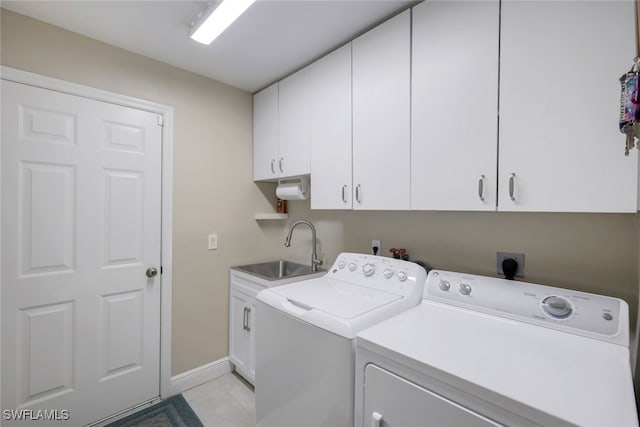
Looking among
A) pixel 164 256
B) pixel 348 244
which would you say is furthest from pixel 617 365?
pixel 164 256

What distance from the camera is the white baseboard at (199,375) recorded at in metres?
2.12

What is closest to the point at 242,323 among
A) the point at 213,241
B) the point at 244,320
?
the point at 244,320

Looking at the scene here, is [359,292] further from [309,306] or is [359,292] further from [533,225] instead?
[533,225]

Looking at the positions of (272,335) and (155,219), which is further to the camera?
(155,219)

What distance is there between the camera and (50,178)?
5.42 ft

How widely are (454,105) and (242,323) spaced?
2.08m

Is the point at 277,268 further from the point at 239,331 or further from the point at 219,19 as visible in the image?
the point at 219,19

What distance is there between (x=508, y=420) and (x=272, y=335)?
1004 mm

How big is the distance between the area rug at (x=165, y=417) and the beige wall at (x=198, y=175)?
0.23 meters

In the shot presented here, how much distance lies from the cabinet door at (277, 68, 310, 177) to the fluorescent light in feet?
2.11

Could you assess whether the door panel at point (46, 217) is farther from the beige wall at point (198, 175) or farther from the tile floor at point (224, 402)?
the tile floor at point (224, 402)

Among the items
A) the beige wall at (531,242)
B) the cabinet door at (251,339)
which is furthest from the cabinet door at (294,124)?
the cabinet door at (251,339)

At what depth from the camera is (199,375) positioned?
2.24m

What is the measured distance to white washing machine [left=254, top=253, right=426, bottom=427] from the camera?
1.08 metres
